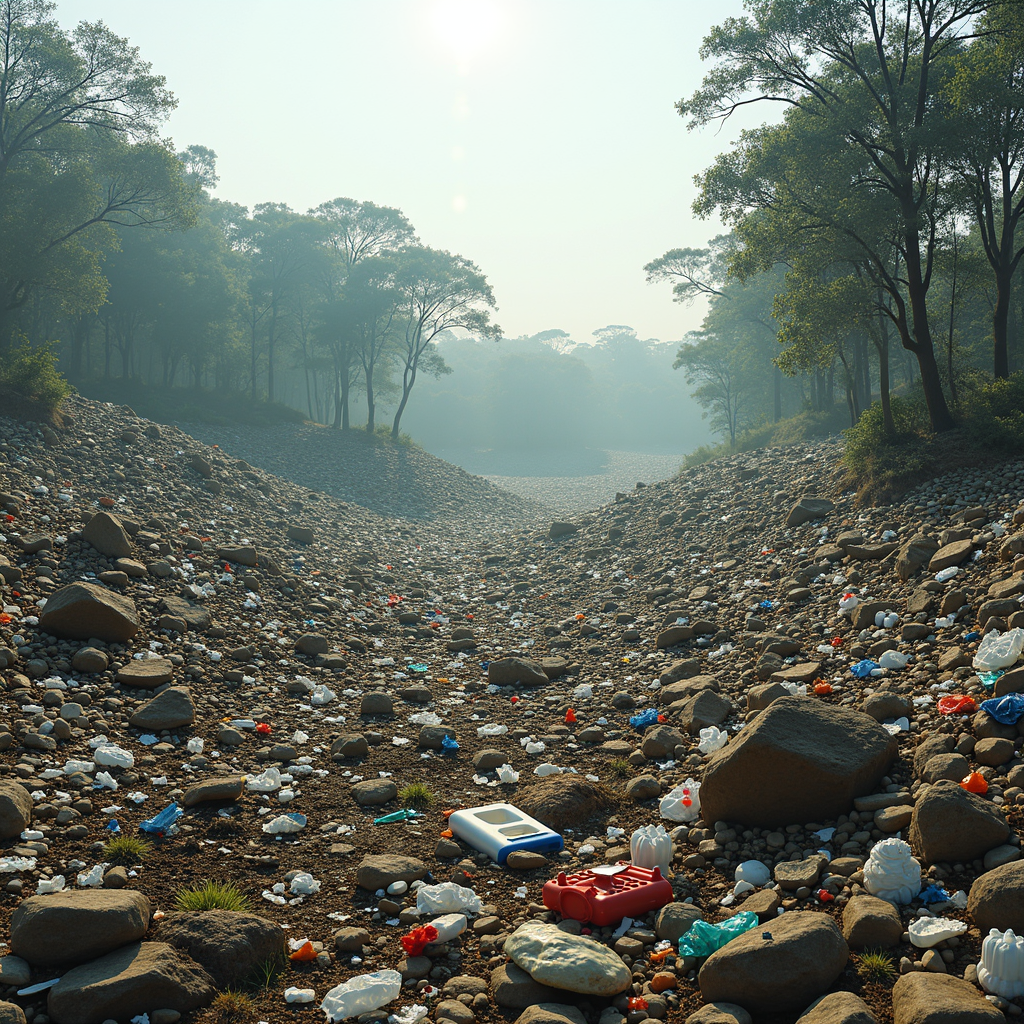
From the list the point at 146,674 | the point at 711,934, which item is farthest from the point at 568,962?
the point at 146,674

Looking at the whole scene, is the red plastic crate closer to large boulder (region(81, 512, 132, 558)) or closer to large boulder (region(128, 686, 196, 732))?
large boulder (region(128, 686, 196, 732))

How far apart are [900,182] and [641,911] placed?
12.1m

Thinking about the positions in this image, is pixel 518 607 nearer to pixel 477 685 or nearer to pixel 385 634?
pixel 385 634

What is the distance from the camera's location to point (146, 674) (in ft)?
21.2

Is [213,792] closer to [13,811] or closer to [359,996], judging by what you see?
[13,811]

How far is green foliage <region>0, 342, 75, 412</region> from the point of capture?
1144cm

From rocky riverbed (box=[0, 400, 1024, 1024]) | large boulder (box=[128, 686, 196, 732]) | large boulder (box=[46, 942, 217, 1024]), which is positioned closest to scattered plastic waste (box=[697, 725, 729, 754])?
rocky riverbed (box=[0, 400, 1024, 1024])

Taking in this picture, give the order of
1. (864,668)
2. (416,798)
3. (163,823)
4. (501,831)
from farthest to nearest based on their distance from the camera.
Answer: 1. (864,668)
2. (416,798)
3. (501,831)
4. (163,823)

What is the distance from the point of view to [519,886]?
4.23 meters

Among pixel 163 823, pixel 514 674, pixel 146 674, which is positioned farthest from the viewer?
pixel 514 674

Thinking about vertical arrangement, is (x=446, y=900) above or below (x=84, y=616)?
below

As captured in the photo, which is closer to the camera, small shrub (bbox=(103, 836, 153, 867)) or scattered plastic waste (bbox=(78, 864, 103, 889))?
scattered plastic waste (bbox=(78, 864, 103, 889))

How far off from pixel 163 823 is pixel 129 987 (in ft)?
5.85

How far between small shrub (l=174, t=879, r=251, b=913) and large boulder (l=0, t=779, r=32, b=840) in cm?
115
